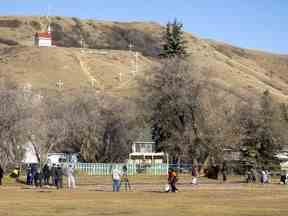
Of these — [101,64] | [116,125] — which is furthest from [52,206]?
[101,64]

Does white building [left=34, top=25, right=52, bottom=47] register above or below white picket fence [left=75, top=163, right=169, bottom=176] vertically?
above

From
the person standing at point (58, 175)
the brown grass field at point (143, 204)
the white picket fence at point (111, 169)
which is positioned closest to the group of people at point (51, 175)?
the person standing at point (58, 175)

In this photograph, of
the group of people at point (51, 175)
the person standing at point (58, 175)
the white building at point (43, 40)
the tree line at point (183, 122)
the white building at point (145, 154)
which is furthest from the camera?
the white building at point (43, 40)

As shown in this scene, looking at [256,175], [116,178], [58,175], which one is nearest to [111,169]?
[256,175]

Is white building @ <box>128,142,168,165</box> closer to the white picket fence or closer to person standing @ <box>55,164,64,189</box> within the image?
the white picket fence

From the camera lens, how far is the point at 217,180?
208 ft

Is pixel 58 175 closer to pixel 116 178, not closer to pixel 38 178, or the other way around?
pixel 38 178

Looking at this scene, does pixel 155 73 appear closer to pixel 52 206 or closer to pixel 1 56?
pixel 52 206

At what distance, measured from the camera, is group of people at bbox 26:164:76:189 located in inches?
1903

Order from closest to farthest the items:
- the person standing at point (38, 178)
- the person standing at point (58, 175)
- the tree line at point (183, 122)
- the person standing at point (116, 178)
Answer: the person standing at point (116, 178) < the person standing at point (58, 175) < the person standing at point (38, 178) < the tree line at point (183, 122)

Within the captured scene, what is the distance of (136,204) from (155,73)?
42212 mm

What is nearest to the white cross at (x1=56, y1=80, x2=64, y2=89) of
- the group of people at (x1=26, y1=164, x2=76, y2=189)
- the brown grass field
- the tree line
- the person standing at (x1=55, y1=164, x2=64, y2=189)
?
the tree line

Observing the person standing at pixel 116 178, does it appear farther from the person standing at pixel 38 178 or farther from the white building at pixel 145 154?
the white building at pixel 145 154

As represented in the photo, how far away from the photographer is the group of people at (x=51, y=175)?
4834 cm
